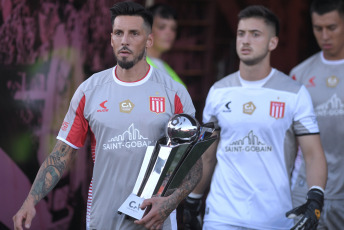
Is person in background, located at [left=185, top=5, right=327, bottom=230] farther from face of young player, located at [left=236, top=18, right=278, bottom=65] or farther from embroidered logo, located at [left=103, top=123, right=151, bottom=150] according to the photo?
embroidered logo, located at [left=103, top=123, right=151, bottom=150]

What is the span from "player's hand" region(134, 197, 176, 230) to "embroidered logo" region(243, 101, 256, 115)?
1380mm

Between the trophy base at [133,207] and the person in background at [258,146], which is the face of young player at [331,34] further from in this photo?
the trophy base at [133,207]

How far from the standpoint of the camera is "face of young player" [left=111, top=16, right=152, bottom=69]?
3922 mm

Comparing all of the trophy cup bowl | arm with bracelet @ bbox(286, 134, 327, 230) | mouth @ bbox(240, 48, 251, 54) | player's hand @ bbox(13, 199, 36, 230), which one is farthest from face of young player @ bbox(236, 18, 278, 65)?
player's hand @ bbox(13, 199, 36, 230)

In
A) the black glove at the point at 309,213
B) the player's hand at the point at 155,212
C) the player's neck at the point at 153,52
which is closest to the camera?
the player's hand at the point at 155,212

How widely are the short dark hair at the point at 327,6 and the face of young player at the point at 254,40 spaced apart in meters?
0.90

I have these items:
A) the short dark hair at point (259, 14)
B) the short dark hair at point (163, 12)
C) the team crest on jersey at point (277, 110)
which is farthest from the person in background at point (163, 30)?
the team crest on jersey at point (277, 110)

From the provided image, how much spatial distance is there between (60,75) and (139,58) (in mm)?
1554

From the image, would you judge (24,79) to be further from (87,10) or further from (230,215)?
(230,215)

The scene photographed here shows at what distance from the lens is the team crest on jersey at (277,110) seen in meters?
4.73

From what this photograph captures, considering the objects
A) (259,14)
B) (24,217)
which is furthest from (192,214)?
(24,217)

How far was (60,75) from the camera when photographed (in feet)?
17.6

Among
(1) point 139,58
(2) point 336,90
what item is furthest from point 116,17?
(2) point 336,90

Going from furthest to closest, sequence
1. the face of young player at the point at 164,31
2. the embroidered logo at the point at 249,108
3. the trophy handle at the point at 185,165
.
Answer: the face of young player at the point at 164,31
the embroidered logo at the point at 249,108
the trophy handle at the point at 185,165
